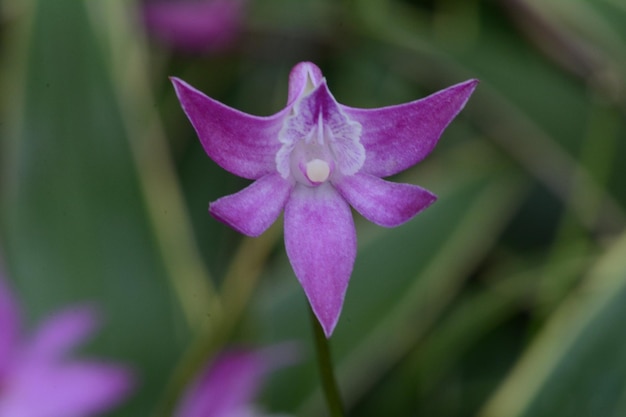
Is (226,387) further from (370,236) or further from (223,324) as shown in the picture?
(370,236)

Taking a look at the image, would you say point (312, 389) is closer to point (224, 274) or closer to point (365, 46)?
point (224, 274)

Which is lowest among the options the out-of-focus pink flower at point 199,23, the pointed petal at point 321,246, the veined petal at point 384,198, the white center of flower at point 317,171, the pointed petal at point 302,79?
the pointed petal at point 321,246

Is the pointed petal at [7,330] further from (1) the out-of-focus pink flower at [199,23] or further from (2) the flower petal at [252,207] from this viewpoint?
(1) the out-of-focus pink flower at [199,23]

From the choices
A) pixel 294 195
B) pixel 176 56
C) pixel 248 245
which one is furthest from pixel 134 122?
pixel 294 195

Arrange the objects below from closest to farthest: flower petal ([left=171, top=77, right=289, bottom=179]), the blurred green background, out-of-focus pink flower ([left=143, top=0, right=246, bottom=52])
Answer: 1. flower petal ([left=171, top=77, right=289, bottom=179])
2. the blurred green background
3. out-of-focus pink flower ([left=143, top=0, right=246, bottom=52])

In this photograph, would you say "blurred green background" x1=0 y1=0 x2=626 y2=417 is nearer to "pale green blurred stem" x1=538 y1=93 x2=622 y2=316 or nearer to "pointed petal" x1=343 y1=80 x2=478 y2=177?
"pale green blurred stem" x1=538 y1=93 x2=622 y2=316

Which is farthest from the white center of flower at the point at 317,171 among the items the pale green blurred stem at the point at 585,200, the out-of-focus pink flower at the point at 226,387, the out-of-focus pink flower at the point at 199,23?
the out-of-focus pink flower at the point at 199,23

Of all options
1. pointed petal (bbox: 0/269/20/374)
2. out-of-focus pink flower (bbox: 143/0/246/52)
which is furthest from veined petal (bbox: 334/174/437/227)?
out-of-focus pink flower (bbox: 143/0/246/52)
